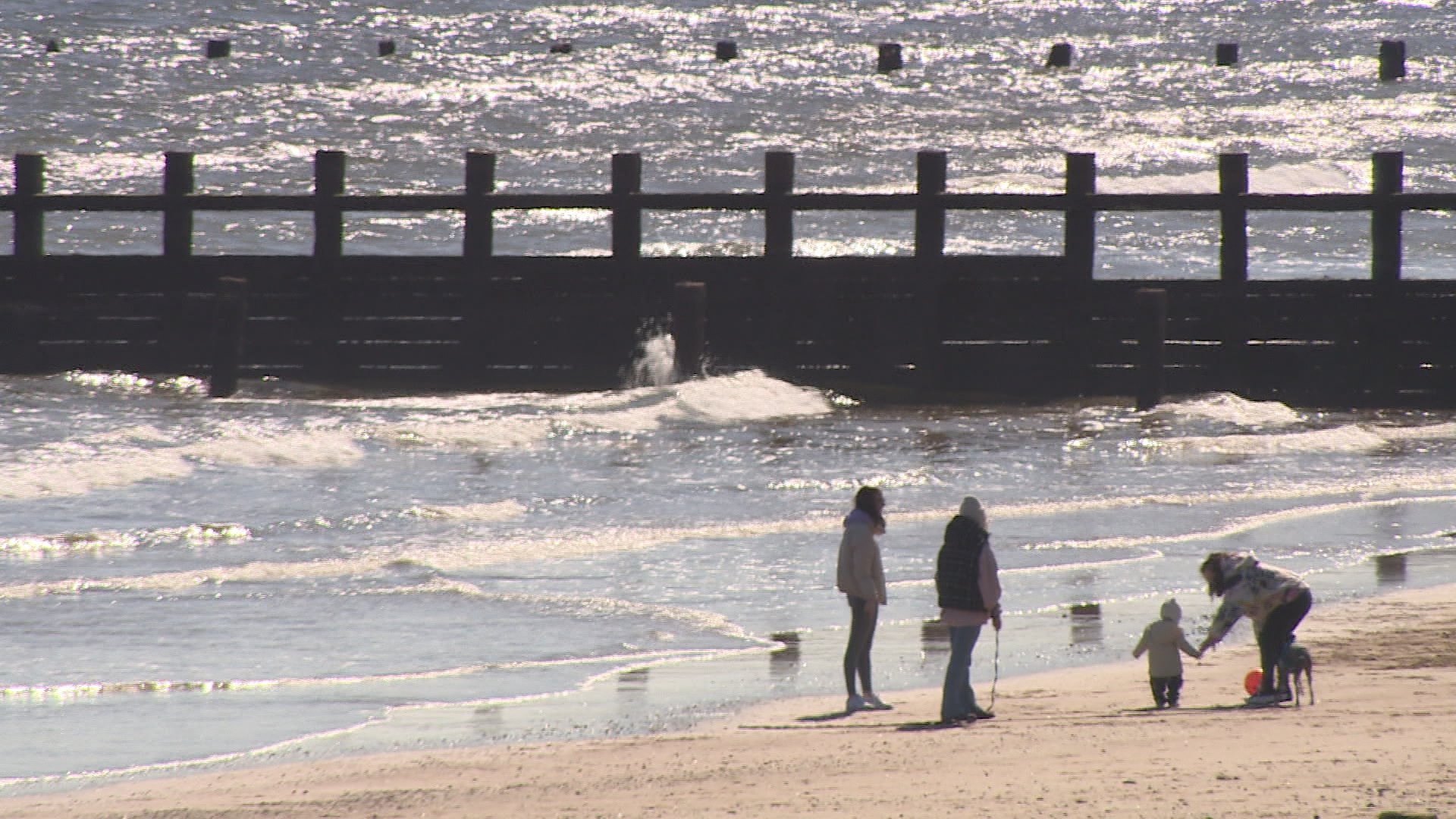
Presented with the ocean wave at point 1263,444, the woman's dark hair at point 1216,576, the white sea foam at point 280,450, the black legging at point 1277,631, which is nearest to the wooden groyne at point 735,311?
the ocean wave at point 1263,444

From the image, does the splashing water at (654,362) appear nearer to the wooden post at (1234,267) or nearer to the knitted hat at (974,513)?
the wooden post at (1234,267)

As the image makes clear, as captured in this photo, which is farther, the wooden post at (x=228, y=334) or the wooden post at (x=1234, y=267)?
the wooden post at (x=228, y=334)

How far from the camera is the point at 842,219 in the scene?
42688 mm

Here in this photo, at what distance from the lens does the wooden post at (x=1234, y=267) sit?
1855cm

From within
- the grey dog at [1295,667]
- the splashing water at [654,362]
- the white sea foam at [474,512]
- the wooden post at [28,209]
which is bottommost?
the grey dog at [1295,667]

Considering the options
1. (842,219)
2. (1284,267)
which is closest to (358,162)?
(842,219)

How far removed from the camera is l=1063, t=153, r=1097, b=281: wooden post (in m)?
18.7

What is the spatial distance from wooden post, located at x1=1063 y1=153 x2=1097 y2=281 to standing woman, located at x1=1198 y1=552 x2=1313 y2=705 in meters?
9.96

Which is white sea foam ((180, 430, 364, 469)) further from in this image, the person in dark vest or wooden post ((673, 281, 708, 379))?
the person in dark vest

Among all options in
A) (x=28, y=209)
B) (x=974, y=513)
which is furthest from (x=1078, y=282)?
(x=974, y=513)

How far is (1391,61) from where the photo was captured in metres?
54.6

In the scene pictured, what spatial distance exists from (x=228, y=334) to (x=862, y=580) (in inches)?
435

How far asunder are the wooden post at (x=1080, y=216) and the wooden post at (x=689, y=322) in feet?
11.0

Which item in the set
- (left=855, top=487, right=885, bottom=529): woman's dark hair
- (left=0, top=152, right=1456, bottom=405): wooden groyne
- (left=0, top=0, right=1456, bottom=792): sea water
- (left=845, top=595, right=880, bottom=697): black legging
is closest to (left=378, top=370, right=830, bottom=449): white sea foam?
(left=0, top=0, right=1456, bottom=792): sea water
